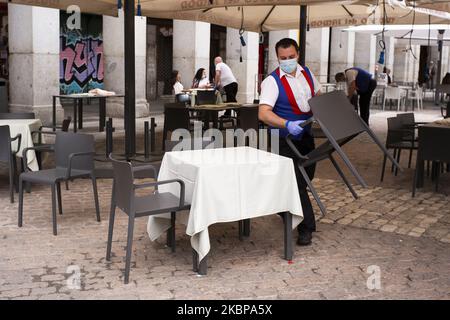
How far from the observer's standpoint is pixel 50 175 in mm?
6426

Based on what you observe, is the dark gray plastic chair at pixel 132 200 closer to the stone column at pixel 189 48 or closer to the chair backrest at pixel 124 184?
the chair backrest at pixel 124 184

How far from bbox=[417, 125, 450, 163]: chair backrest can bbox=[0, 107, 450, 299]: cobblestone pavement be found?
673 mm

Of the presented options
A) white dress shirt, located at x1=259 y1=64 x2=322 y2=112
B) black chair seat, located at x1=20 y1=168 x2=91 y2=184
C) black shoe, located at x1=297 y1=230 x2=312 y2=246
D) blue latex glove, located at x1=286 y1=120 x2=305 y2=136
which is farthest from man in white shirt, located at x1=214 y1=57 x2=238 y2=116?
blue latex glove, located at x1=286 y1=120 x2=305 y2=136

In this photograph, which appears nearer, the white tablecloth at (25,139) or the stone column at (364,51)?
the white tablecloth at (25,139)

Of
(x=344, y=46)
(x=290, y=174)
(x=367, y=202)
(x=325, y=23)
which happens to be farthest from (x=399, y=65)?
(x=290, y=174)

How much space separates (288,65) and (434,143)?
3.19 metres

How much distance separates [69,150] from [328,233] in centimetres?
287

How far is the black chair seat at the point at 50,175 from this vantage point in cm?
622

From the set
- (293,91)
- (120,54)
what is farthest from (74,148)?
(120,54)

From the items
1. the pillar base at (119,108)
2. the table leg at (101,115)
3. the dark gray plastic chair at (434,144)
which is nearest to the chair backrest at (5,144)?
the dark gray plastic chair at (434,144)

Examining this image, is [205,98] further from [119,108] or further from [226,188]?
[226,188]

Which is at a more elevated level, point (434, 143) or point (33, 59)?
point (33, 59)

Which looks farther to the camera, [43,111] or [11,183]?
[43,111]

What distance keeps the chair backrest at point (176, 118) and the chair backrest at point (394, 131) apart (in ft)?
10.8
